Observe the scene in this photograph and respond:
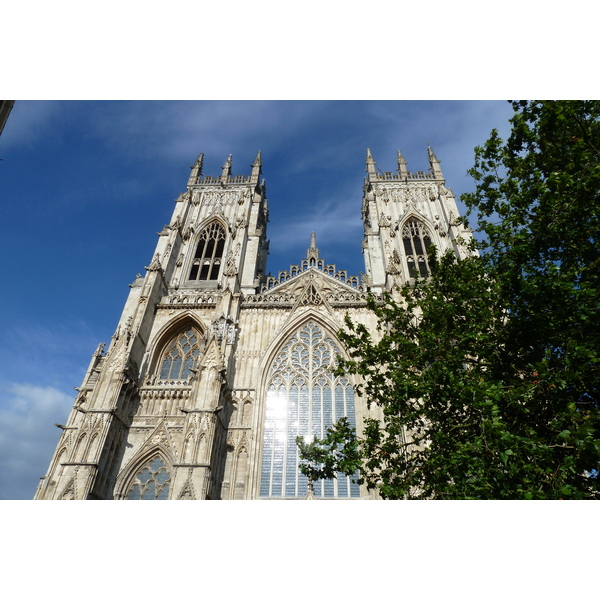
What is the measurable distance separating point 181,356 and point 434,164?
24267 millimetres

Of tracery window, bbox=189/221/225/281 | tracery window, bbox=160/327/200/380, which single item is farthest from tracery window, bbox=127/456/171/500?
tracery window, bbox=189/221/225/281

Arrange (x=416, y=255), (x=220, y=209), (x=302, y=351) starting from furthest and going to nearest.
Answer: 1. (x=220, y=209)
2. (x=416, y=255)
3. (x=302, y=351)

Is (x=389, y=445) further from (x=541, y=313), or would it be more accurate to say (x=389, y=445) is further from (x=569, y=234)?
(x=569, y=234)

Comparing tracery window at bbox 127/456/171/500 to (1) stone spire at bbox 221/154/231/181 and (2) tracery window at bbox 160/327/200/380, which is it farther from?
(1) stone spire at bbox 221/154/231/181

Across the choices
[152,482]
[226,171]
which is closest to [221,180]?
[226,171]

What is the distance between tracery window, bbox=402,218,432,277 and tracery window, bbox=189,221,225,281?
12.1m

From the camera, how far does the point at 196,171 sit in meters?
30.6

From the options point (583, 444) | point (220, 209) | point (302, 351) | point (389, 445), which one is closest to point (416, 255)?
point (302, 351)

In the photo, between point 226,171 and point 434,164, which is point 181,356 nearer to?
point 226,171

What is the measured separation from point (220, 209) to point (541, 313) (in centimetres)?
2348

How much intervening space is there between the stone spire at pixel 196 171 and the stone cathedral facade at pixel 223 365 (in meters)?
2.15

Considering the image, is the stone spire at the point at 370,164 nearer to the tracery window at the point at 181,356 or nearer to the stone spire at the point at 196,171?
the stone spire at the point at 196,171

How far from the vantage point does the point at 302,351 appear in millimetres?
18969

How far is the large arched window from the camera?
49.6ft
